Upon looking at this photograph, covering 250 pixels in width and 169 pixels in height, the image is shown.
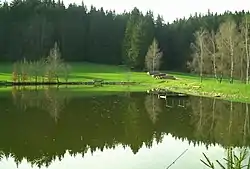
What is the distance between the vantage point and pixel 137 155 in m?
20.0

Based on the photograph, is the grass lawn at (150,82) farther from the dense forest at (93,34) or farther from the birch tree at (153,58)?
the dense forest at (93,34)

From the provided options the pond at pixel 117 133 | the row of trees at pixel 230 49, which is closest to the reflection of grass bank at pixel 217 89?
the row of trees at pixel 230 49

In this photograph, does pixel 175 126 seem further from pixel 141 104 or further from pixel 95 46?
pixel 95 46

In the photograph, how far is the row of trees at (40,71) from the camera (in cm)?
6725

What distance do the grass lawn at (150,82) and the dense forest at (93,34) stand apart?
6.37 metres

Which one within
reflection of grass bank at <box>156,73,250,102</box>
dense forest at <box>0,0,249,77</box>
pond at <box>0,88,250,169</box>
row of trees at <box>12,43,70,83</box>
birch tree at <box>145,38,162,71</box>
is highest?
dense forest at <box>0,0,249,77</box>

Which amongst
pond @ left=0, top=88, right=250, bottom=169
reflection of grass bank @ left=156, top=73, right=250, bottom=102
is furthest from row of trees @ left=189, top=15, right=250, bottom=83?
pond @ left=0, top=88, right=250, bottom=169

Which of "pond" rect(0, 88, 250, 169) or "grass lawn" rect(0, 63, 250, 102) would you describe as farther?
"grass lawn" rect(0, 63, 250, 102)

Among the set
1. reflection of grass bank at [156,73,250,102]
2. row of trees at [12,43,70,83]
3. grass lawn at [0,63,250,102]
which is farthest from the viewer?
row of trees at [12,43,70,83]

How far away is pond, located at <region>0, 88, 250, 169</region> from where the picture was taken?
19031 millimetres

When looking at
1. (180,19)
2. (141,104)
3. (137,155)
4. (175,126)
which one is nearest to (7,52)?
(180,19)

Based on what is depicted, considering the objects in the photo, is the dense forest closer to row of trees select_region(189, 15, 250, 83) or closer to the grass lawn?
the grass lawn

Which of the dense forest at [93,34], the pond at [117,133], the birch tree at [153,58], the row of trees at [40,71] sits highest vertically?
the dense forest at [93,34]

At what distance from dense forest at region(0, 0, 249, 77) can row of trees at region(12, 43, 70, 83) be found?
74.5 ft
